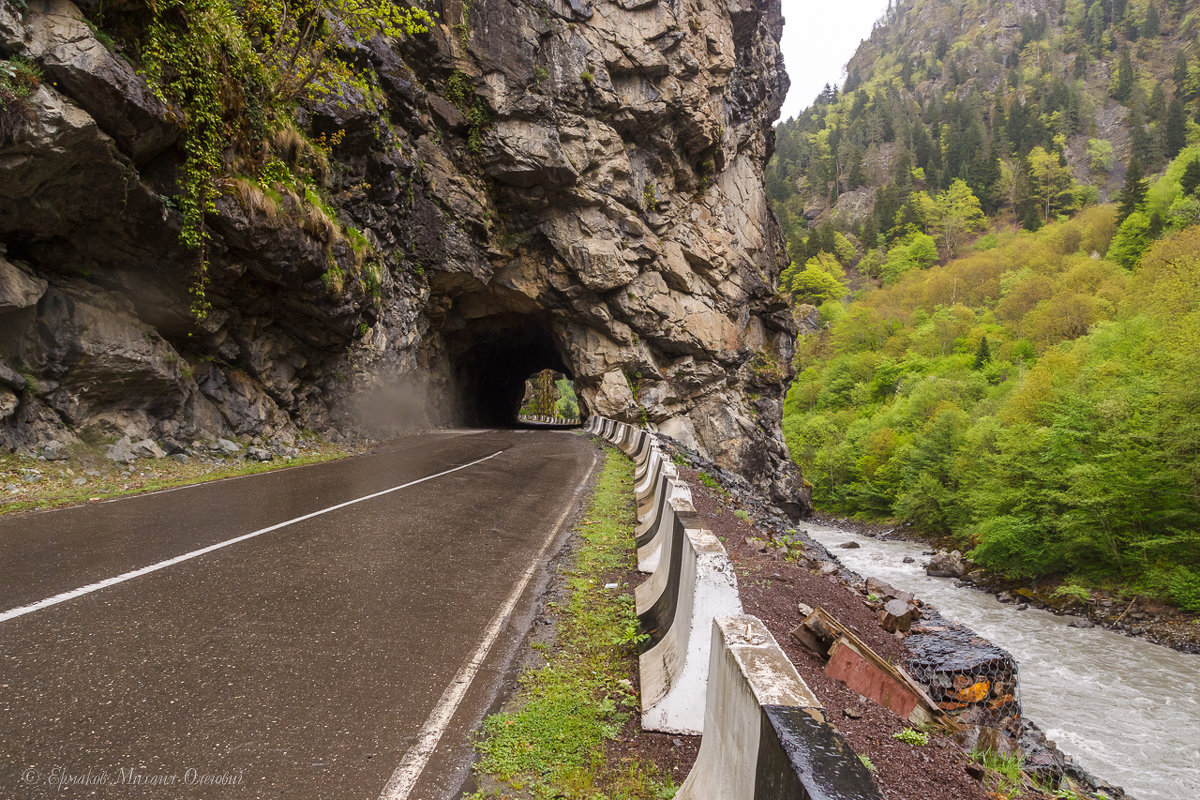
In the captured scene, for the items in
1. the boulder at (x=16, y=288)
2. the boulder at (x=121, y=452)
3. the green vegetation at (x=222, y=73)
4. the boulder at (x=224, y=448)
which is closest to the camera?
the boulder at (x=16, y=288)

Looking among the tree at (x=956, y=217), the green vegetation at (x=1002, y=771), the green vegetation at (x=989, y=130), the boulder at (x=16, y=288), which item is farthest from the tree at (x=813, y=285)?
the green vegetation at (x=1002, y=771)

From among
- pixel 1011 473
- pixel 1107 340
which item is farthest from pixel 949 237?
pixel 1011 473

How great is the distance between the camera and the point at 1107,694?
40.5 ft

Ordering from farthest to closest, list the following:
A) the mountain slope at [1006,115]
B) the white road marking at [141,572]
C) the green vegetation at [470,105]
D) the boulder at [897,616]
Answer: the mountain slope at [1006,115]
the green vegetation at [470,105]
the boulder at [897,616]
the white road marking at [141,572]

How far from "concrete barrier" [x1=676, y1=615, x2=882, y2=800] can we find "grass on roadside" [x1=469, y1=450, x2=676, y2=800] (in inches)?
17.1

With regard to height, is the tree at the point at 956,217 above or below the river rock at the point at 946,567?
above

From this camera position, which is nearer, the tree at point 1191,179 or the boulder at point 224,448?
the boulder at point 224,448

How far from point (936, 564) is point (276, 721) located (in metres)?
27.5

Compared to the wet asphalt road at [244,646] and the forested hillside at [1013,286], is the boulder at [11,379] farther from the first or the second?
the forested hillside at [1013,286]

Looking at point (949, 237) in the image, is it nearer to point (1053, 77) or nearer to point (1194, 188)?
point (1194, 188)

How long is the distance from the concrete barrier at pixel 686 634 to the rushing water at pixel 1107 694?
30.9 feet

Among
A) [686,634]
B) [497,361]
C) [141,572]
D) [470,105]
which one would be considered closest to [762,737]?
[686,634]

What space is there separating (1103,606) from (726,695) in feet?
76.8

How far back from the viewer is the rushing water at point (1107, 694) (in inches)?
368
